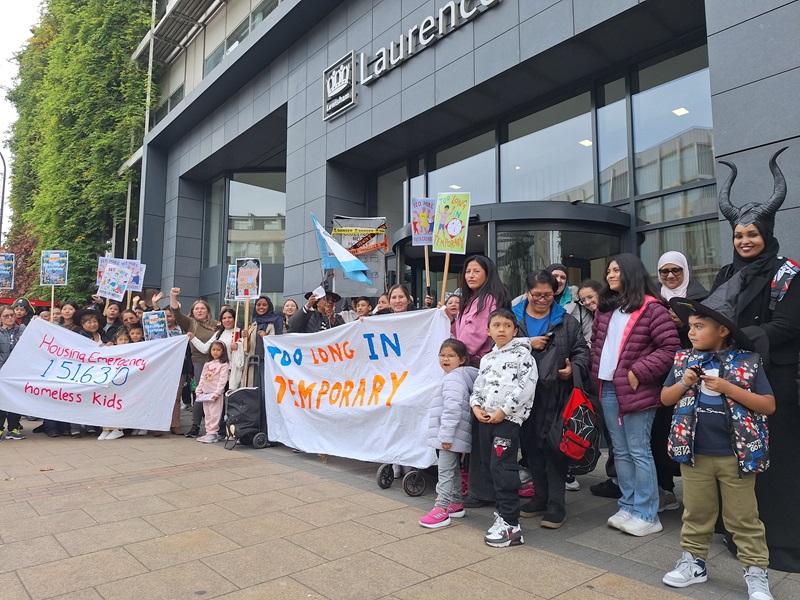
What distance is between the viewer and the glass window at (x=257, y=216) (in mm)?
18750

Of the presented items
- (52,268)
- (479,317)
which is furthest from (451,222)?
(52,268)

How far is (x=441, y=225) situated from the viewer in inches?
248

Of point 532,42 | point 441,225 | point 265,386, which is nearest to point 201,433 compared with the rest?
point 265,386

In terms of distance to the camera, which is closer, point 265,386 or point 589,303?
point 589,303

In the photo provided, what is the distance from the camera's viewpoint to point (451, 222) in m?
6.24

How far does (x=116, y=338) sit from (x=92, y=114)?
17238mm

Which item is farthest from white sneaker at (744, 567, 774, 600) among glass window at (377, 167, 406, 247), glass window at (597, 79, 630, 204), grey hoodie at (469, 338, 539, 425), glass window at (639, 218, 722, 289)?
glass window at (377, 167, 406, 247)

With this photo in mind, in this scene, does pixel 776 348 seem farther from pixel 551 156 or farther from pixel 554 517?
pixel 551 156

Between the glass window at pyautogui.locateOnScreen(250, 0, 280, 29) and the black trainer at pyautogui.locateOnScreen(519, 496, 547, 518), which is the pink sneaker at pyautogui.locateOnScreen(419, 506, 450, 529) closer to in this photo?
the black trainer at pyautogui.locateOnScreen(519, 496, 547, 518)

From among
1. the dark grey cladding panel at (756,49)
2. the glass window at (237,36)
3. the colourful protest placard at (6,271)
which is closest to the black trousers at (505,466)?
the dark grey cladding panel at (756,49)

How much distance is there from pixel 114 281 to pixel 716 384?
10.2 m

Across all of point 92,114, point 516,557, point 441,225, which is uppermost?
point 92,114

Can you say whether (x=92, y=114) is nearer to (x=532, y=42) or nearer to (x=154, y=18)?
(x=154, y=18)

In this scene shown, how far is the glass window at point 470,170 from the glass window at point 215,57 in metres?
9.78
